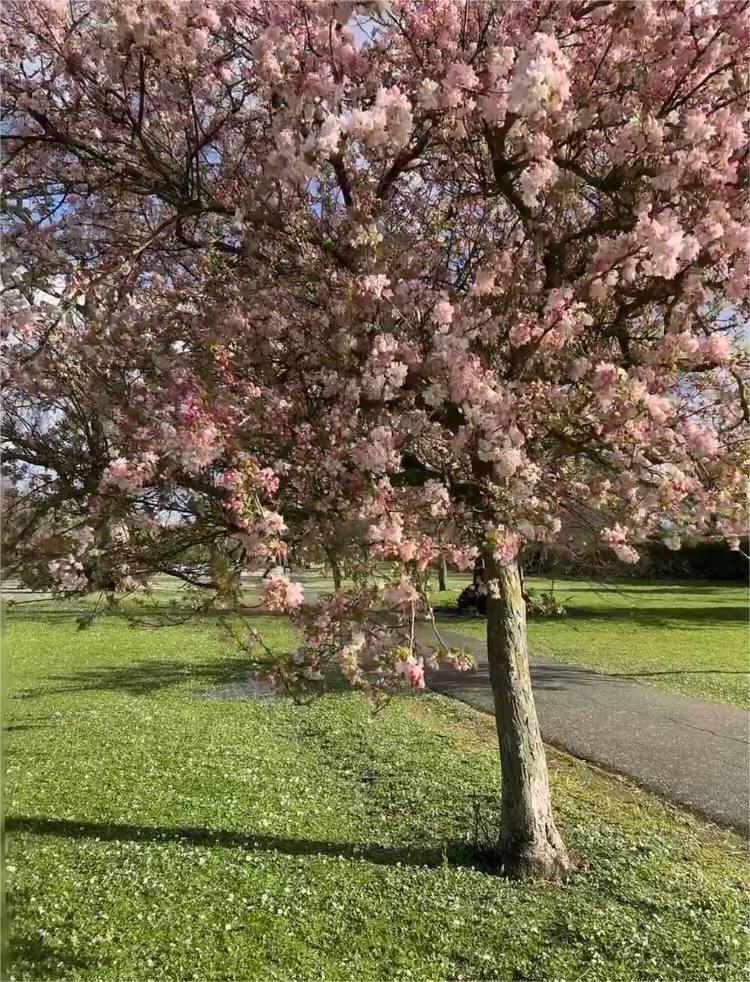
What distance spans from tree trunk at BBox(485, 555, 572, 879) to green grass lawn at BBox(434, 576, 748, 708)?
210cm

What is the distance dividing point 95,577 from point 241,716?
22.9 feet

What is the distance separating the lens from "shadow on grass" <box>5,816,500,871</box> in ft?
19.3

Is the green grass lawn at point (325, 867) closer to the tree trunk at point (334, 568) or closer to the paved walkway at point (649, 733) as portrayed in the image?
the paved walkway at point (649, 733)

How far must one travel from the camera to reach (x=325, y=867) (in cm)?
571

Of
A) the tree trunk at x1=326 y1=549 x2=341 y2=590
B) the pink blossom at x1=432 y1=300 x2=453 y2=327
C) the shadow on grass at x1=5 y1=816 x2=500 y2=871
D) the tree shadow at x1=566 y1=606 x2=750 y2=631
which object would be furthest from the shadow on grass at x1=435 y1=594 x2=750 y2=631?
the pink blossom at x1=432 y1=300 x2=453 y2=327

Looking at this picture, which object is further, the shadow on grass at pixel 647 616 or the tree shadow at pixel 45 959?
the shadow on grass at pixel 647 616

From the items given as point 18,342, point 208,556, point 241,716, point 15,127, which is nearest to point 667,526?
point 208,556

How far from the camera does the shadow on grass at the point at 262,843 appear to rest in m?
5.87

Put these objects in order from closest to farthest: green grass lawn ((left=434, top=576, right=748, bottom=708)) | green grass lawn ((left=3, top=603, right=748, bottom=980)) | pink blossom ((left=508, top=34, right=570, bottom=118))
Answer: pink blossom ((left=508, top=34, right=570, bottom=118)) < green grass lawn ((left=3, top=603, right=748, bottom=980)) < green grass lawn ((left=434, top=576, right=748, bottom=708))

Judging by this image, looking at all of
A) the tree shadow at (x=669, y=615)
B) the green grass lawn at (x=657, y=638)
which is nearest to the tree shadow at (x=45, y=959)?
the green grass lawn at (x=657, y=638)

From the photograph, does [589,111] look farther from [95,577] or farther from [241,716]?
[241,716]

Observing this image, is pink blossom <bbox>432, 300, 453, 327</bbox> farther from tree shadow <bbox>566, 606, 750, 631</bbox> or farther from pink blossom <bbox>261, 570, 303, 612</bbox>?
tree shadow <bbox>566, 606, 750, 631</bbox>

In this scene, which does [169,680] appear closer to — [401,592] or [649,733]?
[649,733]

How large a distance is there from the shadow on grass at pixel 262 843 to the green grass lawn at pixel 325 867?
2 centimetres
